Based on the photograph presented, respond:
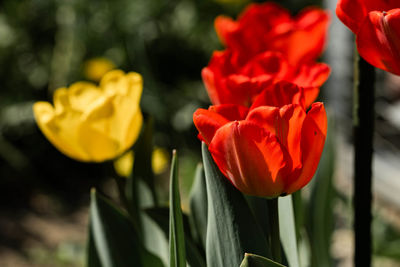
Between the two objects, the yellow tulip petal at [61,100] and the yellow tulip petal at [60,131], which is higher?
the yellow tulip petal at [61,100]

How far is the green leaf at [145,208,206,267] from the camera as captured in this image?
1.83 feet

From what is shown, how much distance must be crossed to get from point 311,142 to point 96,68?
2556mm

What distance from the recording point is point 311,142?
435mm

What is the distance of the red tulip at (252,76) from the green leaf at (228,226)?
0.27 feet

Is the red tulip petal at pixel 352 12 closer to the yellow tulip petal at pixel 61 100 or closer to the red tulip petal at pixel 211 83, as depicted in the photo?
the red tulip petal at pixel 211 83

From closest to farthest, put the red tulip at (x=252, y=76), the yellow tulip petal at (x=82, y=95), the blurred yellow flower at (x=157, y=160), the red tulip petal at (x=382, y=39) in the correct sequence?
the red tulip petal at (x=382, y=39) → the red tulip at (x=252, y=76) → the yellow tulip petal at (x=82, y=95) → the blurred yellow flower at (x=157, y=160)

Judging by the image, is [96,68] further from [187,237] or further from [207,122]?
[207,122]

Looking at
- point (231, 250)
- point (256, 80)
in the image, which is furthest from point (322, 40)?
point (231, 250)

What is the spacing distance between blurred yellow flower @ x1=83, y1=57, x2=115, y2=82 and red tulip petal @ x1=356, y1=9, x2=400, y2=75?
98.4 inches

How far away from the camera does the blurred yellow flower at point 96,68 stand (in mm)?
2859

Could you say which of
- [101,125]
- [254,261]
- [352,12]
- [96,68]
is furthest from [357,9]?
[96,68]

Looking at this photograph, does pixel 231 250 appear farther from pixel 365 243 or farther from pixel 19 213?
pixel 19 213

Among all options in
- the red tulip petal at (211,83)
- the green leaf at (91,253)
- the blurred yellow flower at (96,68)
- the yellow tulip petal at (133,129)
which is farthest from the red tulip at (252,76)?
the blurred yellow flower at (96,68)

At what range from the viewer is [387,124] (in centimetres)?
250
